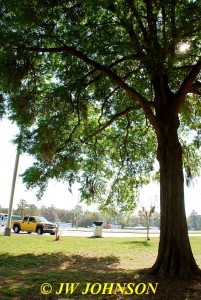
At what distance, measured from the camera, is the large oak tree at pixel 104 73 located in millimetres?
8000

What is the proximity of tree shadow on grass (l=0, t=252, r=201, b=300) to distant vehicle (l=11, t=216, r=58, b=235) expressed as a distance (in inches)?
682

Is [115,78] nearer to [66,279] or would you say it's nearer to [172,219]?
[172,219]

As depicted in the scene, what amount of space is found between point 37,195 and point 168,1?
10.1 meters

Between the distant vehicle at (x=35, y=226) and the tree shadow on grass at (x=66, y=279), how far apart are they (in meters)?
17.3

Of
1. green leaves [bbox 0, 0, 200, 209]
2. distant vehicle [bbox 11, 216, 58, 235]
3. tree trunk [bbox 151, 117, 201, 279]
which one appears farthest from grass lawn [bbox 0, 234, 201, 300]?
distant vehicle [bbox 11, 216, 58, 235]

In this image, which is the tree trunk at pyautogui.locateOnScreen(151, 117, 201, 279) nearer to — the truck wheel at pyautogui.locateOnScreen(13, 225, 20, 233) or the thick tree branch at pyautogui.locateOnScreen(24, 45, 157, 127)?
the thick tree branch at pyautogui.locateOnScreen(24, 45, 157, 127)

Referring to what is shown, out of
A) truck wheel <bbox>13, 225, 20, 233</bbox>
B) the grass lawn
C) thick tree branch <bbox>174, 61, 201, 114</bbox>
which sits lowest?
the grass lawn

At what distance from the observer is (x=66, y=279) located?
25.0 feet

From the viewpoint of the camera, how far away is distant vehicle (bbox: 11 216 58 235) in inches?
1110

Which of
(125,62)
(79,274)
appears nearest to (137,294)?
(79,274)

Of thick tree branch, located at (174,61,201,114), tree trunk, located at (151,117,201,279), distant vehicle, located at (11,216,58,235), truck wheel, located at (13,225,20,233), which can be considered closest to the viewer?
tree trunk, located at (151,117,201,279)

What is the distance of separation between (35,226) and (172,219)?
2262 centimetres

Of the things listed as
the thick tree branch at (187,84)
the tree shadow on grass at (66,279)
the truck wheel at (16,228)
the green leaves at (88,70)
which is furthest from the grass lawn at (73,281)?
the truck wheel at (16,228)

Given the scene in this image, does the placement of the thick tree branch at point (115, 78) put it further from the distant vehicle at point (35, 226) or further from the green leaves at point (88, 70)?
the distant vehicle at point (35, 226)
